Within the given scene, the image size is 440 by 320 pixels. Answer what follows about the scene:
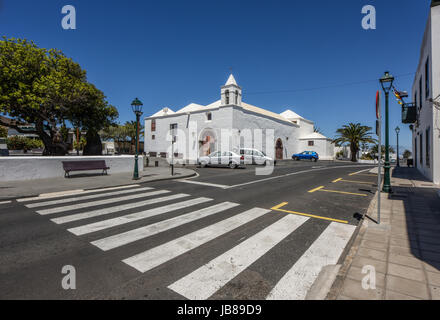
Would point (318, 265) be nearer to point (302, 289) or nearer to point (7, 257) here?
point (302, 289)

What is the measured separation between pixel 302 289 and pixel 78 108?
18196 millimetres

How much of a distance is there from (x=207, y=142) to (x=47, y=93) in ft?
72.4

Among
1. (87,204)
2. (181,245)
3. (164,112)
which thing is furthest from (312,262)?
(164,112)

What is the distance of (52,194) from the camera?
25.0ft

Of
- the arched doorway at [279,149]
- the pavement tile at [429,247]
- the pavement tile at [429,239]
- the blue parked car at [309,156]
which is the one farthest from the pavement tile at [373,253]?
the arched doorway at [279,149]

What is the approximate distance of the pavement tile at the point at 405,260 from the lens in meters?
2.97

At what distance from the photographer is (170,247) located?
140 inches

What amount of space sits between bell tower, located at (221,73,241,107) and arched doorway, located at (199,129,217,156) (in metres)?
5.24

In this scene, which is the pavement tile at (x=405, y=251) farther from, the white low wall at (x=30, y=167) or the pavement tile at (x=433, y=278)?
the white low wall at (x=30, y=167)

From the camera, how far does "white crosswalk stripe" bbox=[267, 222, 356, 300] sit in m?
2.42

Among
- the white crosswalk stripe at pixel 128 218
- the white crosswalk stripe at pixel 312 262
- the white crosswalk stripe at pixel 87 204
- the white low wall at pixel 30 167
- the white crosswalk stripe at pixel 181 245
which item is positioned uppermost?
the white low wall at pixel 30 167

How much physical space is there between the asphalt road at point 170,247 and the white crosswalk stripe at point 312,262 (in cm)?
1

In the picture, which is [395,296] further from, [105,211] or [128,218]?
[105,211]

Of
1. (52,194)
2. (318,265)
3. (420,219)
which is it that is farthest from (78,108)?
(420,219)
